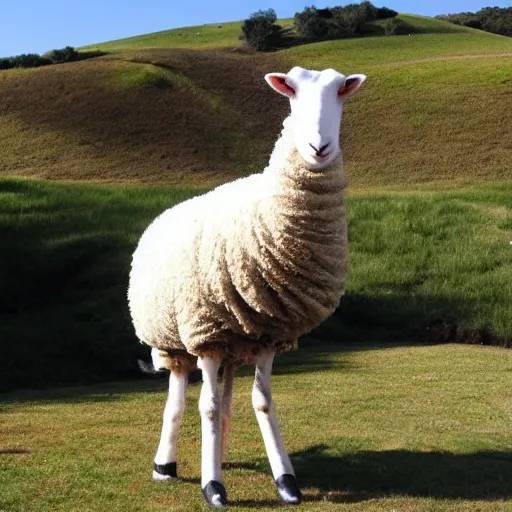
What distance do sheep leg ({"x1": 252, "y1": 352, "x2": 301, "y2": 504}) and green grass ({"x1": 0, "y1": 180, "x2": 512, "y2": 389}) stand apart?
7.38 metres

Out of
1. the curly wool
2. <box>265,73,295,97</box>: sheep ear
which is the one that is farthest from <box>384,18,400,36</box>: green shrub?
<box>265,73,295,97</box>: sheep ear

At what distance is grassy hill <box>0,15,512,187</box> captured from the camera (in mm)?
29891

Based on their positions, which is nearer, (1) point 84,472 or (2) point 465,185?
(1) point 84,472

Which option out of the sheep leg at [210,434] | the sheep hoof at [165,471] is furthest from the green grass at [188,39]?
the sheep leg at [210,434]

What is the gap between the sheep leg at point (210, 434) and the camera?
5.82m

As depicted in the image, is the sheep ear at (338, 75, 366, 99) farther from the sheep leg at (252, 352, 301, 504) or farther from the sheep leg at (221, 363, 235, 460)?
the sheep leg at (221, 363, 235, 460)

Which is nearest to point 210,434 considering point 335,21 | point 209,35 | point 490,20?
point 335,21

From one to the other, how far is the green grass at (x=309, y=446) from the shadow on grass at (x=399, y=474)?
1 cm

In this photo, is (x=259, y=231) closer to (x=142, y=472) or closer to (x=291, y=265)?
(x=291, y=265)

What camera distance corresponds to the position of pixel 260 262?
5.52 m

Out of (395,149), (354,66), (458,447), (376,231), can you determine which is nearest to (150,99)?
(395,149)

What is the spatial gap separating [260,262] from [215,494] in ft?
4.65

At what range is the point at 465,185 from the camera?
27.2 meters

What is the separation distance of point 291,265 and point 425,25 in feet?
201
